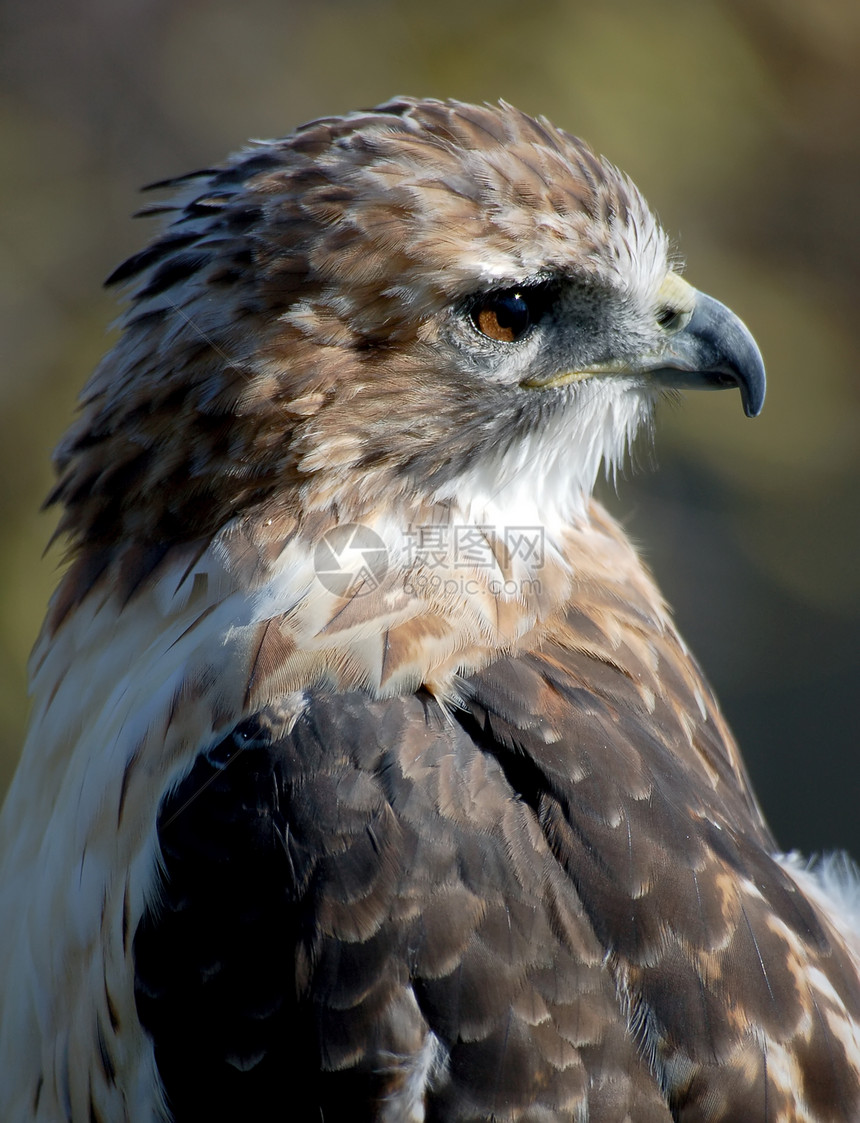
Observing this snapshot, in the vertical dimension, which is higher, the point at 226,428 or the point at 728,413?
the point at 226,428

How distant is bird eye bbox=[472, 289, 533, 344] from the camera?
2303mm

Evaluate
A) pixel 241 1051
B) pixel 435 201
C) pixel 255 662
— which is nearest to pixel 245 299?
pixel 435 201

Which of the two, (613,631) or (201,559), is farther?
(613,631)

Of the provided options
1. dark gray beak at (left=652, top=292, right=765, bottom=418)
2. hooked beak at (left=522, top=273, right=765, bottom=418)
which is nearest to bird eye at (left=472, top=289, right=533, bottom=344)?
hooked beak at (left=522, top=273, right=765, bottom=418)

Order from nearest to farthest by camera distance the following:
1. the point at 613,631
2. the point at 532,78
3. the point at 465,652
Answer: the point at 465,652, the point at 613,631, the point at 532,78

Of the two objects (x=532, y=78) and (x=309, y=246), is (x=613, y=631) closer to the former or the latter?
(x=309, y=246)

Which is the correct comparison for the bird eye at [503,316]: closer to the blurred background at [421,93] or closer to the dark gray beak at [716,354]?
the dark gray beak at [716,354]

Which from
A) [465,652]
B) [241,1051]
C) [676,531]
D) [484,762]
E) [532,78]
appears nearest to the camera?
[241,1051]

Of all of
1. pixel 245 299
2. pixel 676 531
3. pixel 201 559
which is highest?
pixel 245 299

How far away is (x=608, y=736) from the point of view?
214 centimetres

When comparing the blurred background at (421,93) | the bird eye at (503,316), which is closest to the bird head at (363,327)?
the bird eye at (503,316)

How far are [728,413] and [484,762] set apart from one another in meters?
4.95

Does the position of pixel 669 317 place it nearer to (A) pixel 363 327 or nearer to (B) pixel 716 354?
(B) pixel 716 354

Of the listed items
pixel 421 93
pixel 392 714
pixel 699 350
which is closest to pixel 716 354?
pixel 699 350
